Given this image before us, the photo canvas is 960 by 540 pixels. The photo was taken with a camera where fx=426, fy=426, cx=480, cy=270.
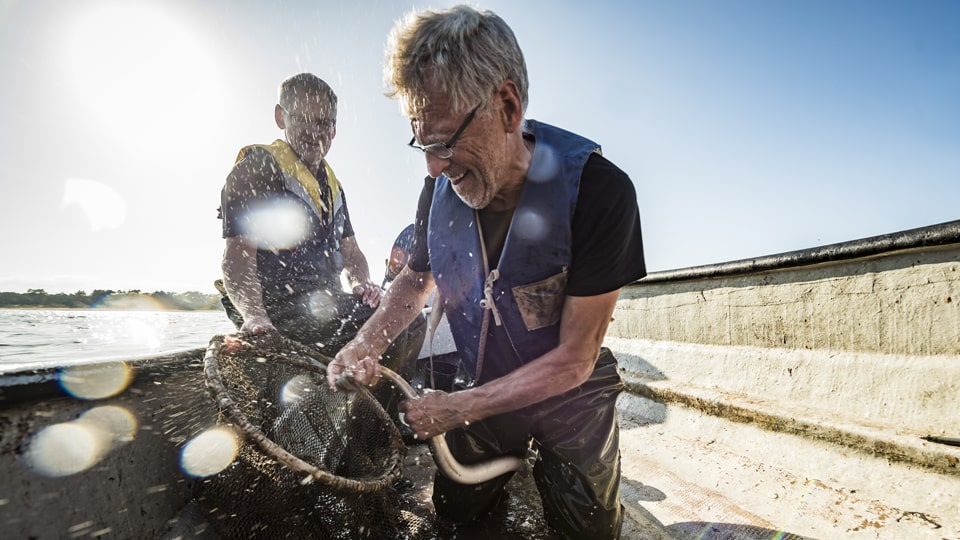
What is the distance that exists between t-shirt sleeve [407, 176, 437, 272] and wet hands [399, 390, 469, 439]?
2.86 ft

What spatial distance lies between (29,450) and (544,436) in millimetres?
1926

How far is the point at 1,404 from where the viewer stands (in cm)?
128

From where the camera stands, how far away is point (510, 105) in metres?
1.80

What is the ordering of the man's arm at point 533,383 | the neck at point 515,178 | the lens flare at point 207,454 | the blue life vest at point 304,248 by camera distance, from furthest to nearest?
the blue life vest at point 304,248, the neck at point 515,178, the lens flare at point 207,454, the man's arm at point 533,383

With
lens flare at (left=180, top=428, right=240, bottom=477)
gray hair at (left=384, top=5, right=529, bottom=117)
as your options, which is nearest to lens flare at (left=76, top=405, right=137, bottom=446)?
lens flare at (left=180, top=428, right=240, bottom=477)

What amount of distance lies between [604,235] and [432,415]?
1064mm

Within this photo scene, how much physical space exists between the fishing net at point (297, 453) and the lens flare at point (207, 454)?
1.7 inches

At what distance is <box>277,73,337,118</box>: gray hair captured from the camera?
3.06 metres

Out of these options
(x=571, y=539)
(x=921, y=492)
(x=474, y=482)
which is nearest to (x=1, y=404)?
(x=474, y=482)

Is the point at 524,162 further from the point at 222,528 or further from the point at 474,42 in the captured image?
the point at 222,528

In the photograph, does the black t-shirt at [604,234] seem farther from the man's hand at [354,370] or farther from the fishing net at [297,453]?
the fishing net at [297,453]

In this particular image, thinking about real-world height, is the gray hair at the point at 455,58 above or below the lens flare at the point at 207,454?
above

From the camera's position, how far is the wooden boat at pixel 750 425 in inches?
57.0

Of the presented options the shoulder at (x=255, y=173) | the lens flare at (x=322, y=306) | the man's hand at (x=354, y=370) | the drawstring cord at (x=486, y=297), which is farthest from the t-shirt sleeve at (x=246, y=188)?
the drawstring cord at (x=486, y=297)
